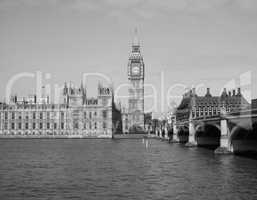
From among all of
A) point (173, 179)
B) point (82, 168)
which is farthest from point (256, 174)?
point (82, 168)

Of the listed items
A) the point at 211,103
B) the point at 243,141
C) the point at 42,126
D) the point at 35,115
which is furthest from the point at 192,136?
the point at 35,115

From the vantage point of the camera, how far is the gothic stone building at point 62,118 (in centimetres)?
16862

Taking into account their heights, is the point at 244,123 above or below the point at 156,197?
above

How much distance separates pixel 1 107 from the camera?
174250mm

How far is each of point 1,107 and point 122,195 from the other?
149 metres

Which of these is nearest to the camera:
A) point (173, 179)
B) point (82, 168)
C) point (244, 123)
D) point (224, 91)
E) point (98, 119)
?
point (173, 179)

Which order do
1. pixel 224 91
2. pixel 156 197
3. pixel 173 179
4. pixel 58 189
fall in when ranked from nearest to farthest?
pixel 156 197 → pixel 58 189 → pixel 173 179 → pixel 224 91

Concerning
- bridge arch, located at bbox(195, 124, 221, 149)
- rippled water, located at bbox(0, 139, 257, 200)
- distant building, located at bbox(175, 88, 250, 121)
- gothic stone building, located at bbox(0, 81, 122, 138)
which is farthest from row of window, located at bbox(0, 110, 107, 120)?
rippled water, located at bbox(0, 139, 257, 200)

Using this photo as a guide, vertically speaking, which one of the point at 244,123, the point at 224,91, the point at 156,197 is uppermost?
the point at 224,91

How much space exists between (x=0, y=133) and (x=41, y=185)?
5520 inches

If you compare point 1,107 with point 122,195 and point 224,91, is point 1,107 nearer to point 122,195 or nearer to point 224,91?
point 224,91

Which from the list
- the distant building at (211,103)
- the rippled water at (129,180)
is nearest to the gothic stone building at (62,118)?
the distant building at (211,103)

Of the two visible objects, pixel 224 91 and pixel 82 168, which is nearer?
pixel 82 168

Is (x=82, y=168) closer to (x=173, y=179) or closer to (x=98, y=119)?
(x=173, y=179)
